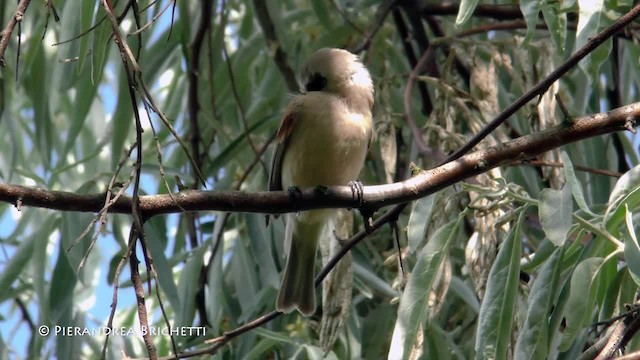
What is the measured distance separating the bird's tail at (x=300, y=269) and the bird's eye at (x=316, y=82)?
1.45 feet

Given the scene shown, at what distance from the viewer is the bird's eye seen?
10.5 feet

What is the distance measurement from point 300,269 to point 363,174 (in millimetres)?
656

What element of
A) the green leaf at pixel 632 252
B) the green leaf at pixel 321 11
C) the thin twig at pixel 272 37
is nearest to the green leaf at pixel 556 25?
the green leaf at pixel 632 252

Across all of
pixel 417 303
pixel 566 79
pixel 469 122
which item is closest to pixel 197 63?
pixel 469 122

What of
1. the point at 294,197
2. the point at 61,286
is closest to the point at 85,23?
the point at 294,197

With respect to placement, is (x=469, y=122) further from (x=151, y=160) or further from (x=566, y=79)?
(x=151, y=160)

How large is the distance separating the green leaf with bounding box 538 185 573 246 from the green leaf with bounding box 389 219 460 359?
235 millimetres

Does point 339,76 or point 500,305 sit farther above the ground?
point 339,76

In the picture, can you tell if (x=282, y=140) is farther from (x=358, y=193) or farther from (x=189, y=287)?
(x=358, y=193)

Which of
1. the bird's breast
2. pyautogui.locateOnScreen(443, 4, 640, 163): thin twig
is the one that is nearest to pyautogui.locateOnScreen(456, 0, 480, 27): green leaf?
pyautogui.locateOnScreen(443, 4, 640, 163): thin twig

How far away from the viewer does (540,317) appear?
191 centimetres

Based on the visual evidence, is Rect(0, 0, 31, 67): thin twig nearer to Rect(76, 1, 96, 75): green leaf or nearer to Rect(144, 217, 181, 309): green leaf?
Rect(76, 1, 96, 75): green leaf

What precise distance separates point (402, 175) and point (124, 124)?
1.07 m

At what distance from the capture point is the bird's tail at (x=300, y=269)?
9.26ft
